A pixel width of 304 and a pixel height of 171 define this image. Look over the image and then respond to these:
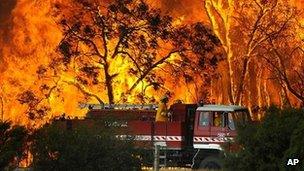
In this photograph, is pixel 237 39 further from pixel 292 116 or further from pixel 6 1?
pixel 292 116

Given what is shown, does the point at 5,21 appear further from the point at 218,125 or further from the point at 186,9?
the point at 218,125

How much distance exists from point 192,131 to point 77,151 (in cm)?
1060

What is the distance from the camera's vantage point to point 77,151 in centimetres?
1487

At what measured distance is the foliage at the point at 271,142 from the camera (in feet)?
42.1

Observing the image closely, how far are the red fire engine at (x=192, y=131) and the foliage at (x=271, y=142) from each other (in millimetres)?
10363

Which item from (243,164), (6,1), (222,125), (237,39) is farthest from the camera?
(6,1)

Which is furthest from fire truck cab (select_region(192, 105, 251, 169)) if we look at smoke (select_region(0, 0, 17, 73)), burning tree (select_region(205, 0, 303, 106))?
smoke (select_region(0, 0, 17, 73))

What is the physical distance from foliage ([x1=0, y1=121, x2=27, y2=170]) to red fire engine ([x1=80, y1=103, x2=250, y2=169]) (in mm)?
9754

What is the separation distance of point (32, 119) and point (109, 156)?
74.7 ft

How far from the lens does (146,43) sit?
35844mm

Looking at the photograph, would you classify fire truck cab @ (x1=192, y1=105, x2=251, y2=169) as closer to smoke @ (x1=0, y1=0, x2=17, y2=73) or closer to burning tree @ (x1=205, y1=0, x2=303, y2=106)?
burning tree @ (x1=205, y1=0, x2=303, y2=106)

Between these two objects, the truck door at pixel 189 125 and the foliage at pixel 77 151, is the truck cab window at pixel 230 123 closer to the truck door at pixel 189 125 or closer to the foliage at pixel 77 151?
the truck door at pixel 189 125

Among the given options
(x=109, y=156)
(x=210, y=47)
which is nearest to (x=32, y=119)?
(x=210, y=47)

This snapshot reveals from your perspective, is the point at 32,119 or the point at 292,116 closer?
the point at 292,116
